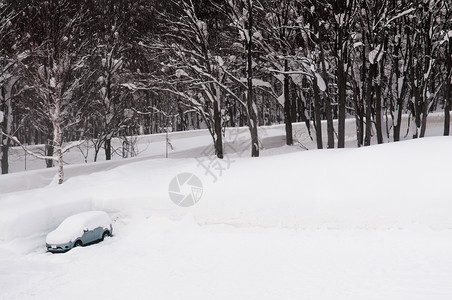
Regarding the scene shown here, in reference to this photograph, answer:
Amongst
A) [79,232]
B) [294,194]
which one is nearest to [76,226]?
[79,232]

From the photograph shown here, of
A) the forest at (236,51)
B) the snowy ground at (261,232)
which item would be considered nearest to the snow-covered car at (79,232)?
the snowy ground at (261,232)

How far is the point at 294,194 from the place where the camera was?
10.7 metres

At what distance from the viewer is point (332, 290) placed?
22.6 ft

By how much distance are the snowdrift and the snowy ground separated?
0.12 feet

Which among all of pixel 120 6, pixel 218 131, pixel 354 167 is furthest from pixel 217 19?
pixel 354 167

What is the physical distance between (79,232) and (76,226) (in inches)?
8.4

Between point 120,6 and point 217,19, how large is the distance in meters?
7.63

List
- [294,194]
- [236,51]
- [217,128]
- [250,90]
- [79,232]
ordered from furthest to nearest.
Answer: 1. [236,51]
2. [217,128]
3. [250,90]
4. [294,194]
5. [79,232]

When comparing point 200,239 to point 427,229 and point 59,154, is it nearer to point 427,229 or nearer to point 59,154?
point 427,229

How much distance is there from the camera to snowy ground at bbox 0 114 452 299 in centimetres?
734

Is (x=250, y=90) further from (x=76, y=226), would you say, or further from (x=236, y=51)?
(x=76, y=226)

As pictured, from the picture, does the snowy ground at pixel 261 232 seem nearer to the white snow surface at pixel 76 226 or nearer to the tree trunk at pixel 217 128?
the white snow surface at pixel 76 226

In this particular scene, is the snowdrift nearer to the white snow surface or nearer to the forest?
the white snow surface

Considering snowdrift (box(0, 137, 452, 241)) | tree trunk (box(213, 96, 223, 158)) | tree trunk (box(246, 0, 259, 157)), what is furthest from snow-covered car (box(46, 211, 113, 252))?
tree trunk (box(213, 96, 223, 158))
